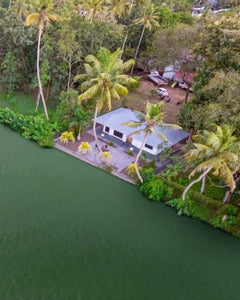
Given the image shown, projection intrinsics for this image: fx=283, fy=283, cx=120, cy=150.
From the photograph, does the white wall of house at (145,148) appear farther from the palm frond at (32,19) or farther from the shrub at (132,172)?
the palm frond at (32,19)

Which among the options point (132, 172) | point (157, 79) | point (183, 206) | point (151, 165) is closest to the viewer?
point (183, 206)

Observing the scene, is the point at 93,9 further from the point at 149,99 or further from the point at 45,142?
the point at 45,142

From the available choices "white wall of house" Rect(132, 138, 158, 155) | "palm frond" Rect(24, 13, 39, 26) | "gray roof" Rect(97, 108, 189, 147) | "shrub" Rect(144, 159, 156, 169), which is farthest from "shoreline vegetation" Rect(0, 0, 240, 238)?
"gray roof" Rect(97, 108, 189, 147)

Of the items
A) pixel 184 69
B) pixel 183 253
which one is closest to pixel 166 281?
pixel 183 253

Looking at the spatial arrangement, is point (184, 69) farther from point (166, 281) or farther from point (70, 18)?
point (166, 281)

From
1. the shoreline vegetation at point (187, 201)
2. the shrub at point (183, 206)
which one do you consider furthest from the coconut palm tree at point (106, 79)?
the shrub at point (183, 206)

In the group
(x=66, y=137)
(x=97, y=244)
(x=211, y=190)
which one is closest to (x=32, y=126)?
(x=66, y=137)

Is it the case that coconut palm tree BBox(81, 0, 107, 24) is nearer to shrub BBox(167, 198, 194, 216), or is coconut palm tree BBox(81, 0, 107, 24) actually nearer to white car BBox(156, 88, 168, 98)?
white car BBox(156, 88, 168, 98)
